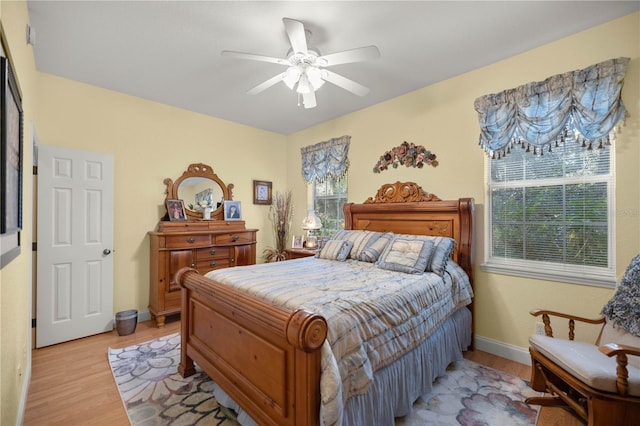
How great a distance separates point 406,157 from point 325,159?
1.36 m

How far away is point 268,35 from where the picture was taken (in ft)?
7.50

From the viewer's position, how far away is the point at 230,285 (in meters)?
2.02

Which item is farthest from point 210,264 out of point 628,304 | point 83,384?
point 628,304

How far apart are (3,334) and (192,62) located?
2.45 metres

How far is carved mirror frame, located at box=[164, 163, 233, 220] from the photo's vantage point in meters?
3.78

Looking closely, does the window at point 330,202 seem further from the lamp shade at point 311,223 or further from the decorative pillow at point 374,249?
the decorative pillow at point 374,249

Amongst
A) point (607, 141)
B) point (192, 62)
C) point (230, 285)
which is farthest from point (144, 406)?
point (607, 141)

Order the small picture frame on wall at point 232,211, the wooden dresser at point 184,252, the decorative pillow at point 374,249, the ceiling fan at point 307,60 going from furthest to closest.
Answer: the small picture frame on wall at point 232,211 < the wooden dresser at point 184,252 < the decorative pillow at point 374,249 < the ceiling fan at point 307,60

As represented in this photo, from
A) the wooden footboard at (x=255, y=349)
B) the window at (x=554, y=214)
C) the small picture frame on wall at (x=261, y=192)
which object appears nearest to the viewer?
the wooden footboard at (x=255, y=349)

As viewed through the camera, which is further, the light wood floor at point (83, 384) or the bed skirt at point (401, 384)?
the light wood floor at point (83, 384)

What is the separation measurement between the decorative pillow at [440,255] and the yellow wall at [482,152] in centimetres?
45

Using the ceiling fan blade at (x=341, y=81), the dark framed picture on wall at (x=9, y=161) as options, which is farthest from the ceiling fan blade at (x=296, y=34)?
the dark framed picture on wall at (x=9, y=161)

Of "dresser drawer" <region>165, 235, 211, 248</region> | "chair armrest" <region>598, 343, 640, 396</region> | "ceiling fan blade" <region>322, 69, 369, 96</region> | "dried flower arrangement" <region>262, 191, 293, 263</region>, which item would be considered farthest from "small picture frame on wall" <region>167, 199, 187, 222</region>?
"chair armrest" <region>598, 343, 640, 396</region>

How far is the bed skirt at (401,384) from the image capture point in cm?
148
